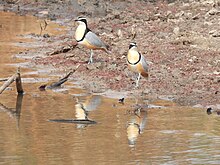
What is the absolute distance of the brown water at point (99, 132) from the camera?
9.84 metres

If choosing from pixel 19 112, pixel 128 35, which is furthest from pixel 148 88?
pixel 128 35

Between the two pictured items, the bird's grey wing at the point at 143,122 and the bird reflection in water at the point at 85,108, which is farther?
the bird reflection in water at the point at 85,108

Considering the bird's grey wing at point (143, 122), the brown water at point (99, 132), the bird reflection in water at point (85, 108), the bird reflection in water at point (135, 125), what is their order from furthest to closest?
the bird reflection in water at point (85, 108)
the bird's grey wing at point (143, 122)
the bird reflection in water at point (135, 125)
the brown water at point (99, 132)

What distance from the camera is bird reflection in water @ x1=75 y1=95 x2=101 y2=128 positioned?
12070mm

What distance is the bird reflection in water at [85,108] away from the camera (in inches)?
475

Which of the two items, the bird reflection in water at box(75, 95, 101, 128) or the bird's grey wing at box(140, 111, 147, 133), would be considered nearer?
the bird's grey wing at box(140, 111, 147, 133)

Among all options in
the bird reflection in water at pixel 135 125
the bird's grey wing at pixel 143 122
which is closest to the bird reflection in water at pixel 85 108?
the bird reflection in water at pixel 135 125

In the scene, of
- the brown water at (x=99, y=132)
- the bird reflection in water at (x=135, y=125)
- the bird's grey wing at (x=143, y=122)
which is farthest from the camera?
the bird's grey wing at (x=143, y=122)

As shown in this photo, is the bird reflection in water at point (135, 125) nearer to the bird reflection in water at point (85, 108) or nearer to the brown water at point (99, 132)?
the brown water at point (99, 132)

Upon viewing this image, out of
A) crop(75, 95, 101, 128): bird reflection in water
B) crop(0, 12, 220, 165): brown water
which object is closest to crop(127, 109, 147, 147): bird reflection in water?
crop(0, 12, 220, 165): brown water

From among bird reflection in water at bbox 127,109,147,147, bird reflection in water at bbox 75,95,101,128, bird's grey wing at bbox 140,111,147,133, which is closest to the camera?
bird reflection in water at bbox 127,109,147,147

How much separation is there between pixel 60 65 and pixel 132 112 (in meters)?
5.63

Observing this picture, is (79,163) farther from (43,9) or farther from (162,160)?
(43,9)

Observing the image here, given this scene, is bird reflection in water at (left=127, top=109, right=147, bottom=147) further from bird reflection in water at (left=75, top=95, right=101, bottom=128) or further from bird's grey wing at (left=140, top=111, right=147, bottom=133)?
bird reflection in water at (left=75, top=95, right=101, bottom=128)
